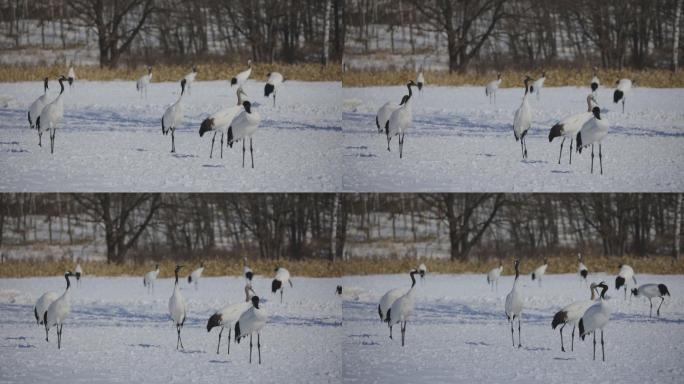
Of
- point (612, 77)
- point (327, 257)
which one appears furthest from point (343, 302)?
point (612, 77)

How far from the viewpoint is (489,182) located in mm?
4754

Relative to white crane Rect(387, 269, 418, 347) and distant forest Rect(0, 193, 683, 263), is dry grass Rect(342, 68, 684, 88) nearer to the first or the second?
distant forest Rect(0, 193, 683, 263)

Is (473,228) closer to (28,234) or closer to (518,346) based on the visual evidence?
(518,346)

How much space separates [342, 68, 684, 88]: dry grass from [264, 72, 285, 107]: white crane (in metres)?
0.44

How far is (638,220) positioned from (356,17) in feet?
5.51

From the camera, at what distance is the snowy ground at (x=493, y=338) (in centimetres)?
470

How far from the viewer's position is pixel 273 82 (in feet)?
15.8

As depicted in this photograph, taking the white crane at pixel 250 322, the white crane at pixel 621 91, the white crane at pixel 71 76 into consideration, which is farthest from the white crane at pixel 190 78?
the white crane at pixel 621 91

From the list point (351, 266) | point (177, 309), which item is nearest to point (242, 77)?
point (351, 266)

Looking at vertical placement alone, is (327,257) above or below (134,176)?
below

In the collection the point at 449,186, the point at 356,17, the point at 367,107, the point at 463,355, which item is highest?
the point at 356,17

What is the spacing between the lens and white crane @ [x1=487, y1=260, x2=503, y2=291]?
15.7 feet

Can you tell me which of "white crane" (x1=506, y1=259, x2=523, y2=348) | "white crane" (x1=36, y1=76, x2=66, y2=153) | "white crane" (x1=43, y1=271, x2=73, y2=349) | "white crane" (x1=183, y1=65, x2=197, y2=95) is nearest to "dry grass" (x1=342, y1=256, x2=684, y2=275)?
"white crane" (x1=506, y1=259, x2=523, y2=348)

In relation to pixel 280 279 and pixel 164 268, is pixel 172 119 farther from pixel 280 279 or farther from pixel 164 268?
pixel 280 279
